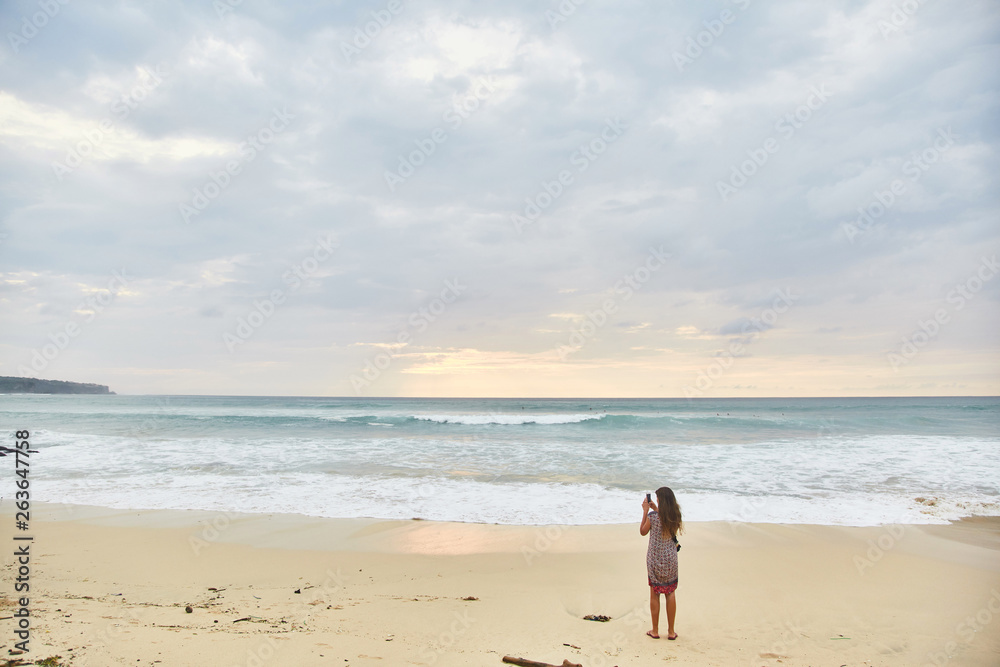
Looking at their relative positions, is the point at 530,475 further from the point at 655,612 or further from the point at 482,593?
the point at 655,612

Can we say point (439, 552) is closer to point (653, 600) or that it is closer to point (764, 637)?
point (653, 600)

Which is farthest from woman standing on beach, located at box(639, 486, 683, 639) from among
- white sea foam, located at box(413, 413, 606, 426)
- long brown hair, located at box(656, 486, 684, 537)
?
white sea foam, located at box(413, 413, 606, 426)

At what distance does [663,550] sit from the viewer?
201 inches

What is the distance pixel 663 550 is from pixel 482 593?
2.42 m

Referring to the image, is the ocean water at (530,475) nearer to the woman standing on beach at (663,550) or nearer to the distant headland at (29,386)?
the woman standing on beach at (663,550)

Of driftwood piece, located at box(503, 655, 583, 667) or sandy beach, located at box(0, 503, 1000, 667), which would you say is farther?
sandy beach, located at box(0, 503, 1000, 667)

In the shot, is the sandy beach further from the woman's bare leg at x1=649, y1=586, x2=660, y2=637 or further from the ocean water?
the ocean water

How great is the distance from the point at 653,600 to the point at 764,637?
1.18 meters


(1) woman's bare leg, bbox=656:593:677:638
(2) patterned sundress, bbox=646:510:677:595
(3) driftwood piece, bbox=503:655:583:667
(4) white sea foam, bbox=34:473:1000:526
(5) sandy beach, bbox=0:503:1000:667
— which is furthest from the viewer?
(4) white sea foam, bbox=34:473:1000:526

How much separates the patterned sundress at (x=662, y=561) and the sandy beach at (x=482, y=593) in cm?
51

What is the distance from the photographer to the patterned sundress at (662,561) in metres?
5.07

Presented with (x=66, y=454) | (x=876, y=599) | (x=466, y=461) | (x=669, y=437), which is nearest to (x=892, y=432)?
(x=669, y=437)

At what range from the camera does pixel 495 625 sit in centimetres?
523

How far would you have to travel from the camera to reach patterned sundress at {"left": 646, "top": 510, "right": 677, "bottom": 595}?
16.6 ft
